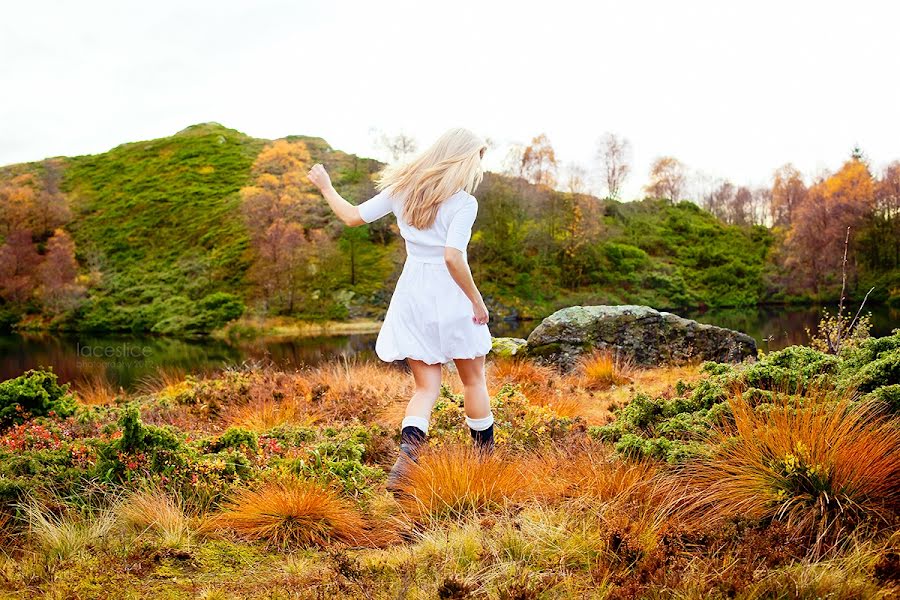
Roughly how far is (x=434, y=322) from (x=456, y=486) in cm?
111

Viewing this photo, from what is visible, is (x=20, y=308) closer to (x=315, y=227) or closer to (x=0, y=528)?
(x=315, y=227)

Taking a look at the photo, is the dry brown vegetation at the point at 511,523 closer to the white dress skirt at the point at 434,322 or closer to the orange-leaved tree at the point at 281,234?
the white dress skirt at the point at 434,322

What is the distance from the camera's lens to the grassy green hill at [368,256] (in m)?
46.0

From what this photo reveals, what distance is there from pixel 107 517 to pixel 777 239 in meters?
63.3

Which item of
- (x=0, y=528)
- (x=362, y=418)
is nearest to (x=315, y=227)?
(x=362, y=418)

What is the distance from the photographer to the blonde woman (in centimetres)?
424

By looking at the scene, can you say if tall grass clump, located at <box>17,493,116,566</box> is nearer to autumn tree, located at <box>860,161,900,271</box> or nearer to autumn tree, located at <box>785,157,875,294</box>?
autumn tree, located at <box>785,157,875,294</box>

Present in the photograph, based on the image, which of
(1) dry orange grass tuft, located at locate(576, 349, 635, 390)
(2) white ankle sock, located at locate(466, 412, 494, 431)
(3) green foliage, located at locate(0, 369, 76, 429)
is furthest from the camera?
(1) dry orange grass tuft, located at locate(576, 349, 635, 390)

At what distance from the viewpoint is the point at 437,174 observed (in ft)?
14.0

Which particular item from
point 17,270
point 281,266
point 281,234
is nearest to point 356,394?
point 281,266

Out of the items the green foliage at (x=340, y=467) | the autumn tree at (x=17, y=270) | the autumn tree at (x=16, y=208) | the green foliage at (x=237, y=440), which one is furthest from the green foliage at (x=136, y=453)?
the autumn tree at (x=16, y=208)

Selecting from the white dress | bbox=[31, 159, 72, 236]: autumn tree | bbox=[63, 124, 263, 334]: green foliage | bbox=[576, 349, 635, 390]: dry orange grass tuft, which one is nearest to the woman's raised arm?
the white dress

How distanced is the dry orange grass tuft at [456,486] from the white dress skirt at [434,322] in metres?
0.69

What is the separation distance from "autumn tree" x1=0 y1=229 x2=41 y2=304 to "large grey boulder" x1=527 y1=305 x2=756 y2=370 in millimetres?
49411
